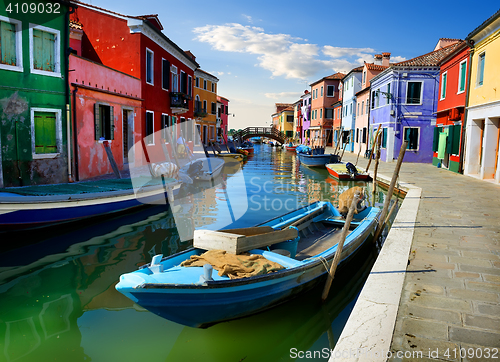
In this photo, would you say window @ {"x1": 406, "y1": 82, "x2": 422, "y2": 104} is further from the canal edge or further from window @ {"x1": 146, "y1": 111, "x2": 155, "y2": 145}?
the canal edge

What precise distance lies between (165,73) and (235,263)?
1751cm

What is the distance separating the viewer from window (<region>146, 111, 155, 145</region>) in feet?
58.9

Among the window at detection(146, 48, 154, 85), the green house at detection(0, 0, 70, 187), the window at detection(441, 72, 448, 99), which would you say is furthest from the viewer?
the window at detection(441, 72, 448, 99)

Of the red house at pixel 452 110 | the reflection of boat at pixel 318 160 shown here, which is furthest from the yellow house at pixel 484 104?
the reflection of boat at pixel 318 160

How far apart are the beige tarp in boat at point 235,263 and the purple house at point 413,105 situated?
62.9 feet

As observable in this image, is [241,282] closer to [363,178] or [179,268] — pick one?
[179,268]

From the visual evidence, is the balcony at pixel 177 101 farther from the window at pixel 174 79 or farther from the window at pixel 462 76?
the window at pixel 462 76

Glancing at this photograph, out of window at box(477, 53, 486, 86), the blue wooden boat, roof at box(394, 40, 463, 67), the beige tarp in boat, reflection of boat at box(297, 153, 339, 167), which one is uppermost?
roof at box(394, 40, 463, 67)

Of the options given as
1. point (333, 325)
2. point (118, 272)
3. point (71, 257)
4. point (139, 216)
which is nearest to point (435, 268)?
point (333, 325)

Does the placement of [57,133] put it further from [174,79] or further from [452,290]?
[174,79]

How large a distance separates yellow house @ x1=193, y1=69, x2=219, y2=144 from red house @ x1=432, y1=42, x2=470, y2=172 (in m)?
19.2

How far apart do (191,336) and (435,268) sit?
3097 mm

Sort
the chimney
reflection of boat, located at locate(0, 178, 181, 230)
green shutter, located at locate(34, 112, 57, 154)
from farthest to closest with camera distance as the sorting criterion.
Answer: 1. the chimney
2. green shutter, located at locate(34, 112, 57, 154)
3. reflection of boat, located at locate(0, 178, 181, 230)

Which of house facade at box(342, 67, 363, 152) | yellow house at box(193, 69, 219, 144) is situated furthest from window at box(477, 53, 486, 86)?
yellow house at box(193, 69, 219, 144)
